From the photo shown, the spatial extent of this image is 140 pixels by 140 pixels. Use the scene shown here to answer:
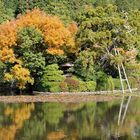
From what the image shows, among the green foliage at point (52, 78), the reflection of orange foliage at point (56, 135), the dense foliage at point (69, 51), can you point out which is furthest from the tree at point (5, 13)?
the reflection of orange foliage at point (56, 135)

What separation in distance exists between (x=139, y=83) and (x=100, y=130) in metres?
27.7

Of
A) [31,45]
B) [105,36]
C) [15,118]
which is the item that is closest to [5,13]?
[31,45]

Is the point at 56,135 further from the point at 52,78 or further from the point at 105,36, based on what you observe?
the point at 105,36

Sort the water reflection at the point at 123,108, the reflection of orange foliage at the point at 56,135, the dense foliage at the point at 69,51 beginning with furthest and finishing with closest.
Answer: the dense foliage at the point at 69,51 → the water reflection at the point at 123,108 → the reflection of orange foliage at the point at 56,135

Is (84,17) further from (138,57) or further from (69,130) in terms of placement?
(69,130)

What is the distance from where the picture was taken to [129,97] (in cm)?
4872

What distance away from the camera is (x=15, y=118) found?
118ft

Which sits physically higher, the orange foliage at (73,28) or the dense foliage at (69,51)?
the orange foliage at (73,28)

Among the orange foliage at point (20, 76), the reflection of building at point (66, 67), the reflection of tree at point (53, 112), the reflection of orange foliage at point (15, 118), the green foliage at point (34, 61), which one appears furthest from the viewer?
the reflection of building at point (66, 67)

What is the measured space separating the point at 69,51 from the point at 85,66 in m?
3.58

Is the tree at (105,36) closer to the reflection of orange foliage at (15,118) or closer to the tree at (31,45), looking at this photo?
the tree at (31,45)

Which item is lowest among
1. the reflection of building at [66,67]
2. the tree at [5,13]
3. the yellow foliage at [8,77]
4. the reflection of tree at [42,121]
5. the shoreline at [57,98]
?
the reflection of tree at [42,121]

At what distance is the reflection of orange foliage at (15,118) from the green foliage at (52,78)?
897 cm

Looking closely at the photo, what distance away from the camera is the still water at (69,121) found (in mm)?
29469
